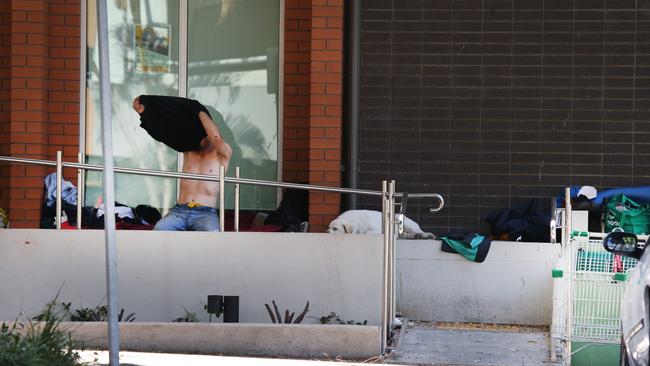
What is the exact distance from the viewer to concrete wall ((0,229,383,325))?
9859mm

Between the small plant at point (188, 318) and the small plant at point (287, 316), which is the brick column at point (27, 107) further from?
the small plant at point (287, 316)

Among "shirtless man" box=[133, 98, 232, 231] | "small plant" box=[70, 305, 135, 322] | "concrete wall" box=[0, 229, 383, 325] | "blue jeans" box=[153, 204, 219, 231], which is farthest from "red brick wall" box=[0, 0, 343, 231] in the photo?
"small plant" box=[70, 305, 135, 322]

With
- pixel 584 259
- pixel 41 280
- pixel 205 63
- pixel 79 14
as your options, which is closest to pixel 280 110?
pixel 205 63

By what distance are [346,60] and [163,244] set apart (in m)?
2.99

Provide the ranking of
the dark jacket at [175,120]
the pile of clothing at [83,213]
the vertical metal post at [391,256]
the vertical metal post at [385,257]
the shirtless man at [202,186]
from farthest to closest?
the pile of clothing at [83,213]
the dark jacket at [175,120]
the shirtless man at [202,186]
the vertical metal post at [391,256]
the vertical metal post at [385,257]

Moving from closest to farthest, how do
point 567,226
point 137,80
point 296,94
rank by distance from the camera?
point 567,226
point 296,94
point 137,80

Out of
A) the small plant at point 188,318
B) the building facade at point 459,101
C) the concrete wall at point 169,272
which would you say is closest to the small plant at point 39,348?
the small plant at point 188,318

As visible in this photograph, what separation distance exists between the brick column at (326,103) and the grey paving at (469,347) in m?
1.71

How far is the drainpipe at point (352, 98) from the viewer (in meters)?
11.5

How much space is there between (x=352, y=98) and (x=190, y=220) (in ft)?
7.26

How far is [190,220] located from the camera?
34.5 ft

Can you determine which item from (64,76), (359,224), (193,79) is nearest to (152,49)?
(193,79)

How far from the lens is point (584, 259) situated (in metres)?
8.62

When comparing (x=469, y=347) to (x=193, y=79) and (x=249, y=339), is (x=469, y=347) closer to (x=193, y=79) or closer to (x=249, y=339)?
(x=249, y=339)
